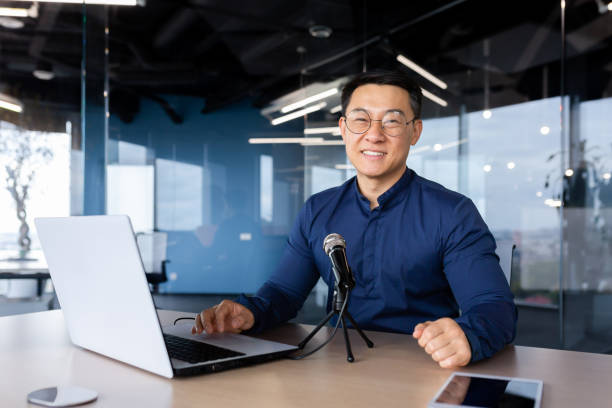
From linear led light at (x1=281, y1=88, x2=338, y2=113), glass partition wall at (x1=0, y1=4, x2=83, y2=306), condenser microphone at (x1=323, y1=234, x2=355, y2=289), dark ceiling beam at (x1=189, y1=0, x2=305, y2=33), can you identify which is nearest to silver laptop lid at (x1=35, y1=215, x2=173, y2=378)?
condenser microphone at (x1=323, y1=234, x2=355, y2=289)

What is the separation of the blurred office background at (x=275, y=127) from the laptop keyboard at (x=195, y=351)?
11.7ft

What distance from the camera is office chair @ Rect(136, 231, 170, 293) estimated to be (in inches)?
219

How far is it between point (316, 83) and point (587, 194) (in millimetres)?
2697

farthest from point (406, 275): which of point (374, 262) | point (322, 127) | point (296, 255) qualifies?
point (322, 127)

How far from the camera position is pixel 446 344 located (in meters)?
1.10

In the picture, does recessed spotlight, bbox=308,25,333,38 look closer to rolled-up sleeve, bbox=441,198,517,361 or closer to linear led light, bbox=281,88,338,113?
linear led light, bbox=281,88,338,113

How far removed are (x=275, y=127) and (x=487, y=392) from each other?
4776mm

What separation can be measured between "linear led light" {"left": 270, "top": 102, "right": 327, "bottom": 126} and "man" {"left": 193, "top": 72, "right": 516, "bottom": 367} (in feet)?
11.0

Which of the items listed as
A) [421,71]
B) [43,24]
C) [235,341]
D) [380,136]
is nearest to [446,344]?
[235,341]

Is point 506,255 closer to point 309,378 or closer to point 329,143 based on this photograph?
point 309,378

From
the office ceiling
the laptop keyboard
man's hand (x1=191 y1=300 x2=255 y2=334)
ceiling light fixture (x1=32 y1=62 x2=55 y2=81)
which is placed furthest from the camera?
ceiling light fixture (x1=32 y1=62 x2=55 y2=81)

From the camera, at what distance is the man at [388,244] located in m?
1.43

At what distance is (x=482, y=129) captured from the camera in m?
4.48

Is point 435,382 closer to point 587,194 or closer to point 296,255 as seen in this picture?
point 296,255
